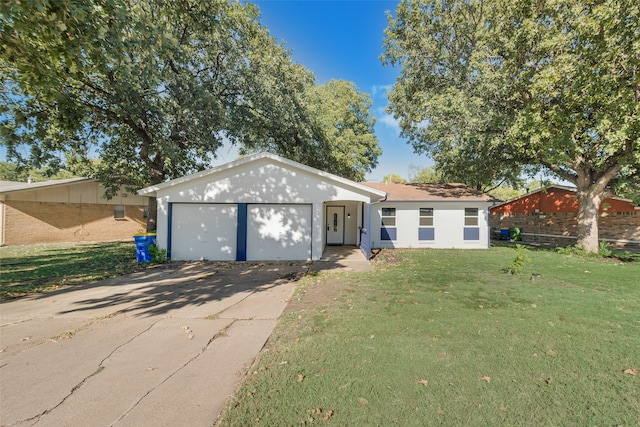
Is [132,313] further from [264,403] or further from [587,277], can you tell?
[587,277]

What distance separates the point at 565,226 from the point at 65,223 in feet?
104

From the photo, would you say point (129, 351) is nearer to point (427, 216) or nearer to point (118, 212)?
point (427, 216)

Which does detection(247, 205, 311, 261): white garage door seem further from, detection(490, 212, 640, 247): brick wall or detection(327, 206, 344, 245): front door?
detection(490, 212, 640, 247): brick wall

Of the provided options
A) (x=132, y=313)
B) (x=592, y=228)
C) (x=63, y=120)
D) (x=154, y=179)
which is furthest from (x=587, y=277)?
(x=154, y=179)

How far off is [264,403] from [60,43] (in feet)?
21.0

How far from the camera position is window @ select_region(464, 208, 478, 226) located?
603 inches

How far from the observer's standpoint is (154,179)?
13.9 metres

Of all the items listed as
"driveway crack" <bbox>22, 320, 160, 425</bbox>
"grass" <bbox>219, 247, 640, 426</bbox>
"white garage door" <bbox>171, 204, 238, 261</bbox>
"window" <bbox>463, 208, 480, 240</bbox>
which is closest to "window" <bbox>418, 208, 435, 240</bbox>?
"window" <bbox>463, 208, 480, 240</bbox>

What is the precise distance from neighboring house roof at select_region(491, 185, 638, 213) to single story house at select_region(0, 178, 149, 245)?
84.1ft

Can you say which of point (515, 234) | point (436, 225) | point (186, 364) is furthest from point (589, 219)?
point (186, 364)

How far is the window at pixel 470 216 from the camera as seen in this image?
15328 mm

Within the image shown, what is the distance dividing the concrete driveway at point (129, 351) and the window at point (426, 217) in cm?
1088

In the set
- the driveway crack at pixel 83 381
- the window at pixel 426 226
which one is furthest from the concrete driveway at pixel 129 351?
the window at pixel 426 226

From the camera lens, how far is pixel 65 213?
1742 cm
